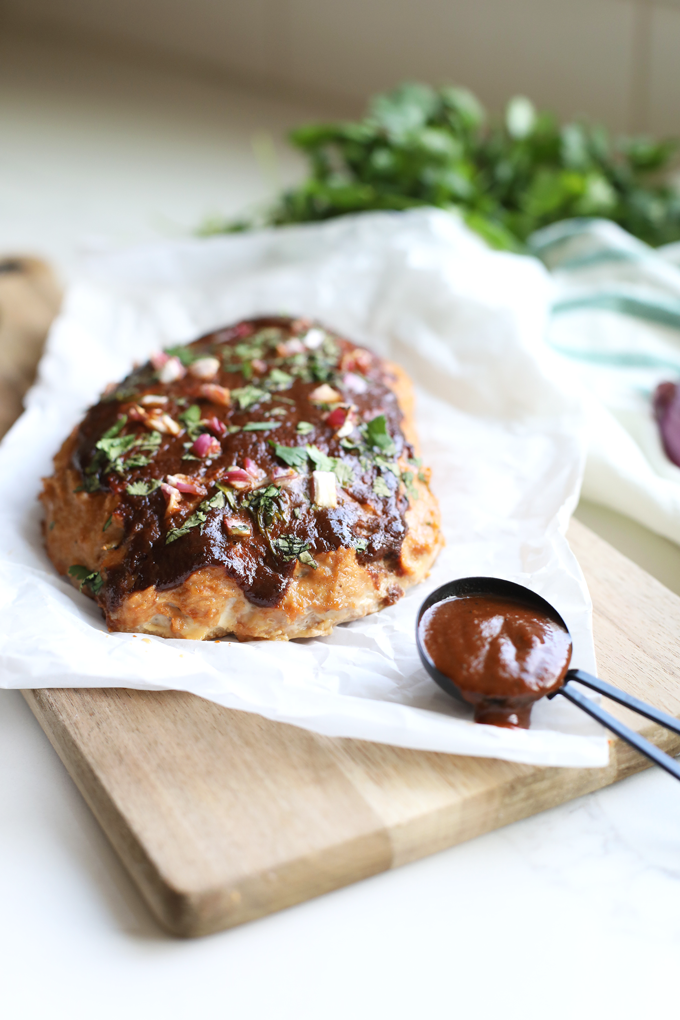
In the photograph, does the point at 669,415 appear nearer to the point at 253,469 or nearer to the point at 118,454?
the point at 253,469

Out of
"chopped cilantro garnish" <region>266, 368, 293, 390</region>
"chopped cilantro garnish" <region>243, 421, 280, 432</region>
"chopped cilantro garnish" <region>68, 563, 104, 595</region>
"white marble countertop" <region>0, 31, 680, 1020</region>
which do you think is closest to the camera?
"white marble countertop" <region>0, 31, 680, 1020</region>

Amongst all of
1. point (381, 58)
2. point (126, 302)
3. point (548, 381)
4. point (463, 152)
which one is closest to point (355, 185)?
point (463, 152)

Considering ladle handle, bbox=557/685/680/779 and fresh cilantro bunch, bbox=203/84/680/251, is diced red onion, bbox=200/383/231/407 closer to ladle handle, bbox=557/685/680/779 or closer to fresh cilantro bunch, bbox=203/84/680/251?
ladle handle, bbox=557/685/680/779

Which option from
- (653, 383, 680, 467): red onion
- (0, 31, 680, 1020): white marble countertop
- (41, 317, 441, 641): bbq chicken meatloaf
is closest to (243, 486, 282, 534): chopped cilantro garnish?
(41, 317, 441, 641): bbq chicken meatloaf

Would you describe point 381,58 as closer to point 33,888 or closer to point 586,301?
point 586,301

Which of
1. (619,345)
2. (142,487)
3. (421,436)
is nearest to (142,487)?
(142,487)

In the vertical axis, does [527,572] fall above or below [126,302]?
below
